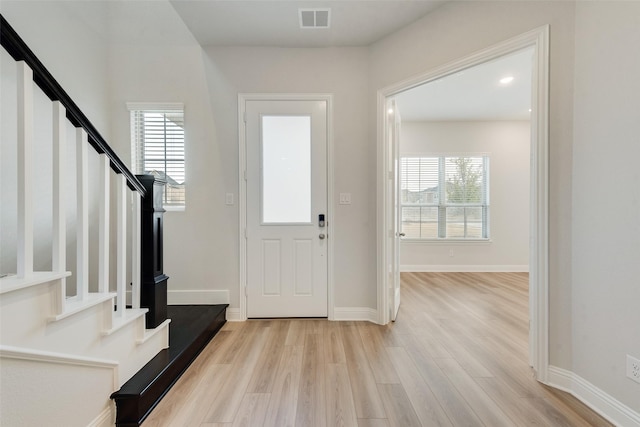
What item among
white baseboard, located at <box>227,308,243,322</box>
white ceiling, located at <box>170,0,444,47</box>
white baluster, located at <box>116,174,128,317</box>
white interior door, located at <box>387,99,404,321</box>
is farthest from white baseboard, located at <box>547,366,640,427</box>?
white ceiling, located at <box>170,0,444,47</box>

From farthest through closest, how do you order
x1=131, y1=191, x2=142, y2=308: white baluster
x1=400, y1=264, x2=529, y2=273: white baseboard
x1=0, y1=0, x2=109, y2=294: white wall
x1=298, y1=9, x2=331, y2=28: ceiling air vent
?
x1=400, y1=264, x2=529, y2=273: white baseboard, x1=298, y1=9, x2=331, y2=28: ceiling air vent, x1=0, y1=0, x2=109, y2=294: white wall, x1=131, y1=191, x2=142, y2=308: white baluster

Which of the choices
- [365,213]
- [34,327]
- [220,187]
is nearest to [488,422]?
[365,213]

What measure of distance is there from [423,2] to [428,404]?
9.72 ft

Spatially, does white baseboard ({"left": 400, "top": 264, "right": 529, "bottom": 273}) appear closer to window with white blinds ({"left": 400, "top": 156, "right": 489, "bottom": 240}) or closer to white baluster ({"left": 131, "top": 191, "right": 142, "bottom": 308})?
window with white blinds ({"left": 400, "top": 156, "right": 489, "bottom": 240})

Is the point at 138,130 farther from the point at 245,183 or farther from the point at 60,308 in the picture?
the point at 60,308

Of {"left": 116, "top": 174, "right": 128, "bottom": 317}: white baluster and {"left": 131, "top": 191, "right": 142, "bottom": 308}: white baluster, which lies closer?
{"left": 116, "top": 174, "right": 128, "bottom": 317}: white baluster

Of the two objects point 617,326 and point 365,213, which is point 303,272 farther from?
point 617,326

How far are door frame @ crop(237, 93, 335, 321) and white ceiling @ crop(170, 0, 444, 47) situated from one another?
52 centimetres

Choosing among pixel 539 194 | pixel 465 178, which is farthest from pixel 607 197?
pixel 465 178

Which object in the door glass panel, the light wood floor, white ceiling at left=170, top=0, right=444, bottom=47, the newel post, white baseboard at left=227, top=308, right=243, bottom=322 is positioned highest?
white ceiling at left=170, top=0, right=444, bottom=47

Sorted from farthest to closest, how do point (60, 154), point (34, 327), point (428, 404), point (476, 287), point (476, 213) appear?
point (476, 213)
point (476, 287)
point (428, 404)
point (60, 154)
point (34, 327)

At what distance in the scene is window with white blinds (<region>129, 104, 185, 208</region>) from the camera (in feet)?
9.54

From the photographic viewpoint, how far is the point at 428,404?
1568mm

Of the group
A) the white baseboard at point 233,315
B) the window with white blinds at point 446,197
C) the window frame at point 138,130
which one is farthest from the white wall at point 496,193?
the window frame at point 138,130
